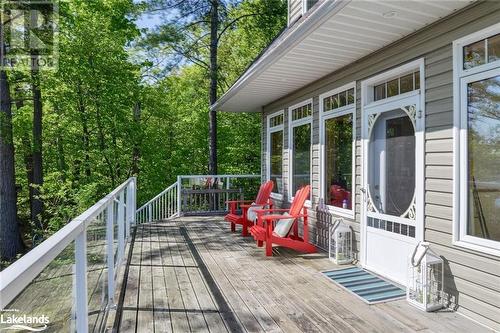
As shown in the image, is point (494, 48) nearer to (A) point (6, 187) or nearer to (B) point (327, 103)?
(B) point (327, 103)

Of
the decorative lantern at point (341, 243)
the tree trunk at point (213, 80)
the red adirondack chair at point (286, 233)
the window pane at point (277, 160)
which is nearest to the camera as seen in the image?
the decorative lantern at point (341, 243)

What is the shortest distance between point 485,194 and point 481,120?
601 millimetres

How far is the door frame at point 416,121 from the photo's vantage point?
3482mm

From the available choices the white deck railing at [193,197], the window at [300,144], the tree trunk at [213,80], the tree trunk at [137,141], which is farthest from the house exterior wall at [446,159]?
the tree trunk at [137,141]

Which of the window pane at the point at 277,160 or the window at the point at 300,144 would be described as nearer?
the window at the point at 300,144

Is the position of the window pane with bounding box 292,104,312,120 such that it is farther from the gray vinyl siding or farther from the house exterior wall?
the house exterior wall

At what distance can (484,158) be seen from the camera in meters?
2.89

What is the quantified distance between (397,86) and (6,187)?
10756mm

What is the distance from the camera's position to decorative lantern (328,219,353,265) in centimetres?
457

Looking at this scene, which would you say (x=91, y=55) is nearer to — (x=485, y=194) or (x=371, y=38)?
(x=371, y=38)

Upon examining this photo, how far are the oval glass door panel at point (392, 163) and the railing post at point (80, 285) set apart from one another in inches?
122

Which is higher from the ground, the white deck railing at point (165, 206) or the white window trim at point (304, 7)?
the white window trim at point (304, 7)

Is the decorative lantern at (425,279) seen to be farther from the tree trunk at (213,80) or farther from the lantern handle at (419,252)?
the tree trunk at (213,80)

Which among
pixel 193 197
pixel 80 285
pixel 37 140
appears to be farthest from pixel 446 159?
pixel 37 140
